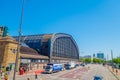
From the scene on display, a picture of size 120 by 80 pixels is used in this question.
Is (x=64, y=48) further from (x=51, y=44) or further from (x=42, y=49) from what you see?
(x=42, y=49)

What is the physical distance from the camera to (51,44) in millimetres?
85188

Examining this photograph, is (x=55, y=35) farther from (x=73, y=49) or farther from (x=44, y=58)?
(x=73, y=49)

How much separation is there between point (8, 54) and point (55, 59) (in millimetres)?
45588

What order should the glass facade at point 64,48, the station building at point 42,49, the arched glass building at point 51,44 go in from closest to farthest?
the station building at point 42,49
the arched glass building at point 51,44
the glass facade at point 64,48

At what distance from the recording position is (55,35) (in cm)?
9156

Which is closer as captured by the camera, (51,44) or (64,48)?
(51,44)

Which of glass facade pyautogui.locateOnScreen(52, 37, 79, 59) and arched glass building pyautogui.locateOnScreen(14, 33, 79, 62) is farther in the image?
glass facade pyautogui.locateOnScreen(52, 37, 79, 59)

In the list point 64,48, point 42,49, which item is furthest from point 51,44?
point 64,48

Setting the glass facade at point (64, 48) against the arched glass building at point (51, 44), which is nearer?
the arched glass building at point (51, 44)

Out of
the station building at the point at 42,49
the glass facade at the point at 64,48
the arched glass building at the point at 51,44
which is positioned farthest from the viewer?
the glass facade at the point at 64,48

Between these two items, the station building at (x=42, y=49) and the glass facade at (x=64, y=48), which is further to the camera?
the glass facade at (x=64, y=48)

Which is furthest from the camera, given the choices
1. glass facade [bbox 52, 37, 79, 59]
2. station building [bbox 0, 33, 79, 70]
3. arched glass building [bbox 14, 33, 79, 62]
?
glass facade [bbox 52, 37, 79, 59]

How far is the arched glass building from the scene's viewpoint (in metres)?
86.1

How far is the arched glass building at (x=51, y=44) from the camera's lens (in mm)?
86144
